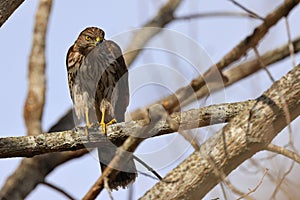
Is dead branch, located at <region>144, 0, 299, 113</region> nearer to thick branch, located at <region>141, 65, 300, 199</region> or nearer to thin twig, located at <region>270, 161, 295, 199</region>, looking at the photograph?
thin twig, located at <region>270, 161, 295, 199</region>

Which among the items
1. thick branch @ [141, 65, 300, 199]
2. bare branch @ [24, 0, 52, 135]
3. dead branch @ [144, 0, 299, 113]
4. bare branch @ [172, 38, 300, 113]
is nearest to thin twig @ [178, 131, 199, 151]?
thick branch @ [141, 65, 300, 199]

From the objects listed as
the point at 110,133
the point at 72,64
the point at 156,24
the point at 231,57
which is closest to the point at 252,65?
the point at 231,57

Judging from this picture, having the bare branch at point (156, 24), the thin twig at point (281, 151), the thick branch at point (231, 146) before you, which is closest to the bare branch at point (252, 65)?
the bare branch at point (156, 24)

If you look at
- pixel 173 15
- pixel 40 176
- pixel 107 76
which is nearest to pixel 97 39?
pixel 107 76

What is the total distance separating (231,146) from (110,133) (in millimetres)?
872

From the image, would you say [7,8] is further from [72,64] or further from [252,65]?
[252,65]

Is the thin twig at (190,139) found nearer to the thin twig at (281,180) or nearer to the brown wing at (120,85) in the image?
the thin twig at (281,180)

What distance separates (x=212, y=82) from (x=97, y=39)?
1.09 meters

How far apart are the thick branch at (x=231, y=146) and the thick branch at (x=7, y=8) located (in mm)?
1294

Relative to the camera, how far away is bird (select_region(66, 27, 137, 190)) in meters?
5.10

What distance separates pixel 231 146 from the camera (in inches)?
131

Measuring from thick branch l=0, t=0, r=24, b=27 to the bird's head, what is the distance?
4.82ft

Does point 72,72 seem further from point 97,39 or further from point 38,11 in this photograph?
point 38,11

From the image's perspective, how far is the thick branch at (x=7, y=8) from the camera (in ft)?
12.0
